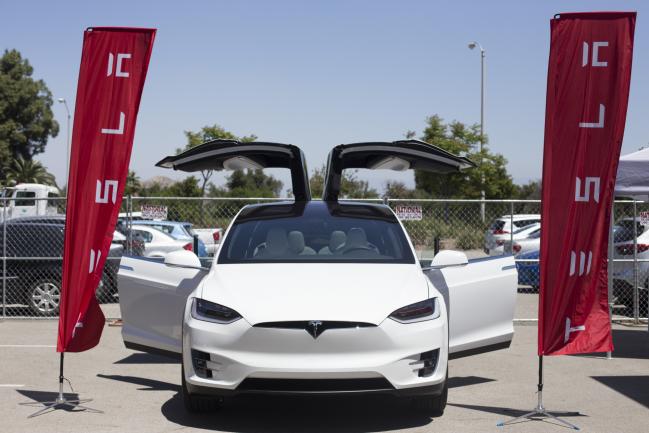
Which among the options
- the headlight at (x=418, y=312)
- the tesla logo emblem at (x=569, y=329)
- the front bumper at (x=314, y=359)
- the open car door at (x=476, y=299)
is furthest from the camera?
the open car door at (x=476, y=299)

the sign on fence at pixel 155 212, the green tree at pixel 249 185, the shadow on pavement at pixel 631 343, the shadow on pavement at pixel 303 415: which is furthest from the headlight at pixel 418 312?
the green tree at pixel 249 185

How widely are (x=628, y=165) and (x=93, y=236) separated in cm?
666

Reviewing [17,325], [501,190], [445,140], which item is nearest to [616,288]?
[17,325]

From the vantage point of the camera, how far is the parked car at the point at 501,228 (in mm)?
20409

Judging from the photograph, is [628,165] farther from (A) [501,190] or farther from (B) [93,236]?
(A) [501,190]

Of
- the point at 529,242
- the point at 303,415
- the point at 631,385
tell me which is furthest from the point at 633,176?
the point at 529,242

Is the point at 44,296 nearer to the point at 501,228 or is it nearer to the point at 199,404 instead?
the point at 199,404

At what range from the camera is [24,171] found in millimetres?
67375

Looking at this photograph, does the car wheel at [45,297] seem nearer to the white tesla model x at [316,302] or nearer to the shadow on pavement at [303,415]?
the white tesla model x at [316,302]

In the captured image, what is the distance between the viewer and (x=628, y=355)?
10109 millimetres

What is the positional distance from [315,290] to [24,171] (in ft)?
216

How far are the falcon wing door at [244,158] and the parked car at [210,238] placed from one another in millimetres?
9116

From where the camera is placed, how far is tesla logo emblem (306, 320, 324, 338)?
564 centimetres

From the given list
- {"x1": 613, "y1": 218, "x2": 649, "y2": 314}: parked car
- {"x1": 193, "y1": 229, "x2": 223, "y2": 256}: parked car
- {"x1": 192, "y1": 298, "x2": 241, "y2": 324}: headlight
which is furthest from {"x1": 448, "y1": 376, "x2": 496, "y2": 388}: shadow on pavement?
{"x1": 193, "y1": 229, "x2": 223, "y2": 256}: parked car
